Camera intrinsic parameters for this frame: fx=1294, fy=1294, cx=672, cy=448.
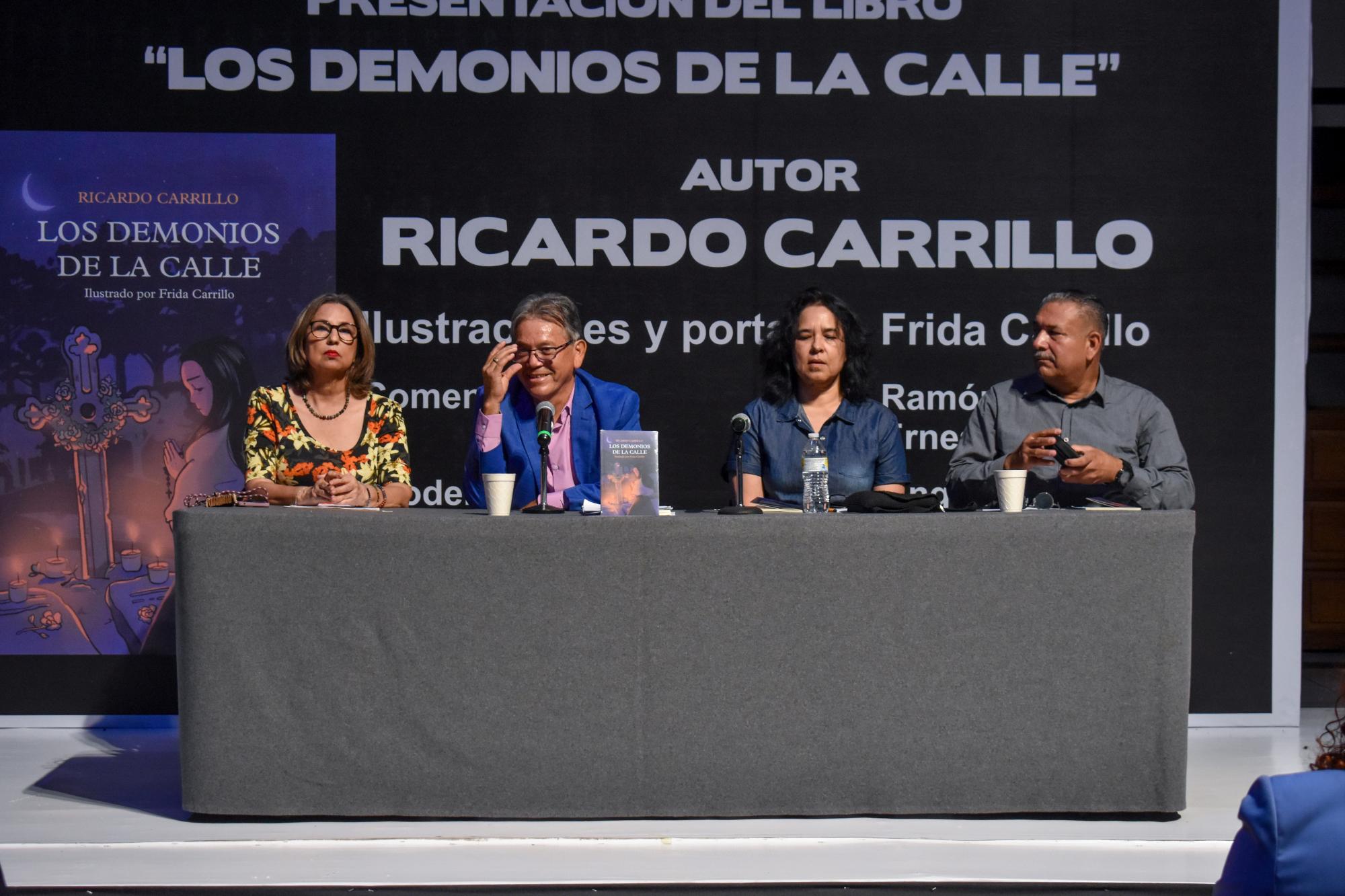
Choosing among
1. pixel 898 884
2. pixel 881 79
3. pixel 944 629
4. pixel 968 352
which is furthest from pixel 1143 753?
pixel 881 79

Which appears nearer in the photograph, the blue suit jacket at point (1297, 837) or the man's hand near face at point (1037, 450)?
the blue suit jacket at point (1297, 837)

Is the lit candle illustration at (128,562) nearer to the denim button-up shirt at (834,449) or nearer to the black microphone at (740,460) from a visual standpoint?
the denim button-up shirt at (834,449)

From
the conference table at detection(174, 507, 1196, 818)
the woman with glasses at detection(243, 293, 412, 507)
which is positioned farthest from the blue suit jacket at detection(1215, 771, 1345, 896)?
the woman with glasses at detection(243, 293, 412, 507)

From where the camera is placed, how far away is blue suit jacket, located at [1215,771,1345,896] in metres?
1.08

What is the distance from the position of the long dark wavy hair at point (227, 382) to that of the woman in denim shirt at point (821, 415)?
5.73ft

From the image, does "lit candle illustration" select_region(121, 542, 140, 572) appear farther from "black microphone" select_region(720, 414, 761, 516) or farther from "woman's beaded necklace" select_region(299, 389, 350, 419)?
"black microphone" select_region(720, 414, 761, 516)

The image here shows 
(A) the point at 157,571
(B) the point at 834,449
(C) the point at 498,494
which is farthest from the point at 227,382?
(B) the point at 834,449

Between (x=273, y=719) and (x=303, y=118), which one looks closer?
(x=273, y=719)

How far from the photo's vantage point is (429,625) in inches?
123

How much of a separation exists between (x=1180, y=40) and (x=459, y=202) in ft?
8.52

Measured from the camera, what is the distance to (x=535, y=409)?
3.87 m

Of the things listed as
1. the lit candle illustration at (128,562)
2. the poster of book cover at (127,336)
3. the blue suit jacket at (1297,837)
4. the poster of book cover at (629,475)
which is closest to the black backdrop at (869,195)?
the poster of book cover at (127,336)

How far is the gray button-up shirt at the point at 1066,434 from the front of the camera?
3.78m

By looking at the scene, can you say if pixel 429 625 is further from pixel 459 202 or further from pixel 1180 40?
pixel 1180 40
